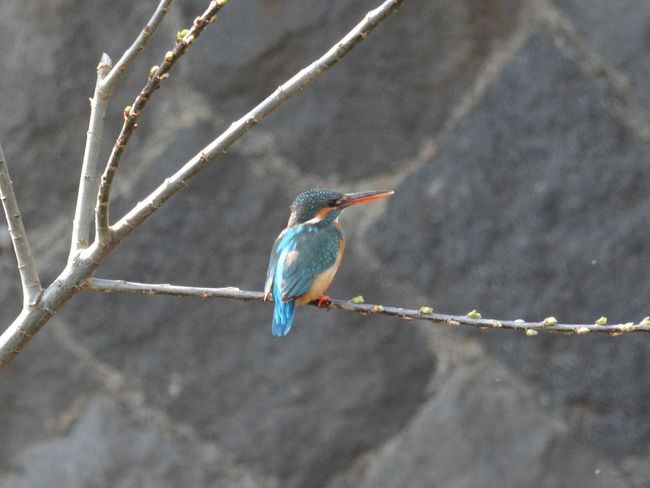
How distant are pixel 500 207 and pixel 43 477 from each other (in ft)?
4.16

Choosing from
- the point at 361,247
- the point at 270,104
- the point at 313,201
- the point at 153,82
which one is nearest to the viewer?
the point at 153,82

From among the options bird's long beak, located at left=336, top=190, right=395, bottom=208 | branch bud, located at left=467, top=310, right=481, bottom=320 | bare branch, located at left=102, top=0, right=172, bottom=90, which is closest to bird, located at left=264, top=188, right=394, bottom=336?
bird's long beak, located at left=336, top=190, right=395, bottom=208

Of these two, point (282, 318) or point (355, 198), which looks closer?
point (282, 318)

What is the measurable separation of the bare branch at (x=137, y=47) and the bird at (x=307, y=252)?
0.63 m

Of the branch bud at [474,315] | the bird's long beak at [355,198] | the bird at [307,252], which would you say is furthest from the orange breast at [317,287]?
the branch bud at [474,315]

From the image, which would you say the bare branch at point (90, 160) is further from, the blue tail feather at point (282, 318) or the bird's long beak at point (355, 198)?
the bird's long beak at point (355, 198)

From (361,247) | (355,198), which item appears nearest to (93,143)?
(355,198)

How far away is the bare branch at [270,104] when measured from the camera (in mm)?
1374

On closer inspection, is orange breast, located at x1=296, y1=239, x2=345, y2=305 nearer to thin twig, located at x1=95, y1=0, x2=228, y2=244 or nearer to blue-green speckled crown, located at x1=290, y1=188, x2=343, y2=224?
blue-green speckled crown, located at x1=290, y1=188, x2=343, y2=224

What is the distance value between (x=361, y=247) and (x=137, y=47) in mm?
1195

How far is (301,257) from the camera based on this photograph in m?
2.18

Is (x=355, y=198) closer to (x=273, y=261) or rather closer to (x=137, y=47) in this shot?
(x=273, y=261)

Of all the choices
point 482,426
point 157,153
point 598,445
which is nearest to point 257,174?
point 157,153

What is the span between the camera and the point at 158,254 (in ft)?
8.20
